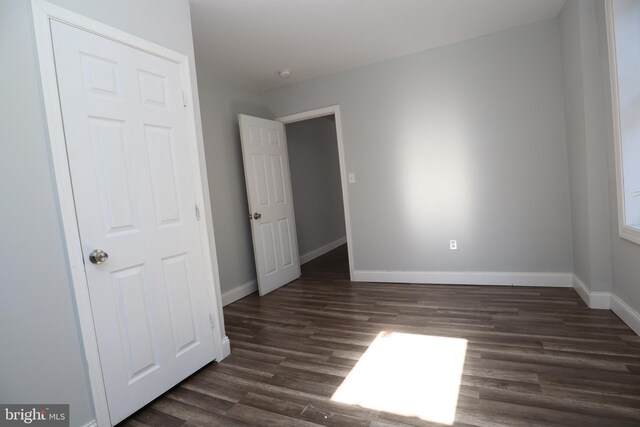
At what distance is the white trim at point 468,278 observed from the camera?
3.22m

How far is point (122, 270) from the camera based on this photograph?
1.80 meters

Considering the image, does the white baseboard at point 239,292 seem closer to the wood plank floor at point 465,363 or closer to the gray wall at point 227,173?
the gray wall at point 227,173

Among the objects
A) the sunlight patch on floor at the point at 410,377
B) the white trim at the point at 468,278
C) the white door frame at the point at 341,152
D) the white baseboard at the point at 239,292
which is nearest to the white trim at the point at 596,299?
the white trim at the point at 468,278

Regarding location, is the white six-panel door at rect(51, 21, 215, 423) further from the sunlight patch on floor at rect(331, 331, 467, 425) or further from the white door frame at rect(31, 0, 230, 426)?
the sunlight patch on floor at rect(331, 331, 467, 425)

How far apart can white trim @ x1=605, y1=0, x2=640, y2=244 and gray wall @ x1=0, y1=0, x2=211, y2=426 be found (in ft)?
10.6

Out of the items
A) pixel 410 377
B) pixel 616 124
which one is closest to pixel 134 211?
pixel 410 377

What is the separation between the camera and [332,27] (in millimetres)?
2816

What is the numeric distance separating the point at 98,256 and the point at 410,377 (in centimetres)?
188

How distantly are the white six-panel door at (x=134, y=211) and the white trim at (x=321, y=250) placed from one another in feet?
10.1

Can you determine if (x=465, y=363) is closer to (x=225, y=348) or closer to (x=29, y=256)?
(x=225, y=348)

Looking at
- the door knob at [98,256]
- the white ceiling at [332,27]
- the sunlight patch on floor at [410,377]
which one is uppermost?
the white ceiling at [332,27]

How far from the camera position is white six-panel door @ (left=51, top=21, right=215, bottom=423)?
1666mm

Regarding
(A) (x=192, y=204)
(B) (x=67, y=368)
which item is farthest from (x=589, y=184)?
(B) (x=67, y=368)

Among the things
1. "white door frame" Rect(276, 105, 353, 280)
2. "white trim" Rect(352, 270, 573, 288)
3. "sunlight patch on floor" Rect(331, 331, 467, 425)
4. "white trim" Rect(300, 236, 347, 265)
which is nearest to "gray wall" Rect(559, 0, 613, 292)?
"white trim" Rect(352, 270, 573, 288)
